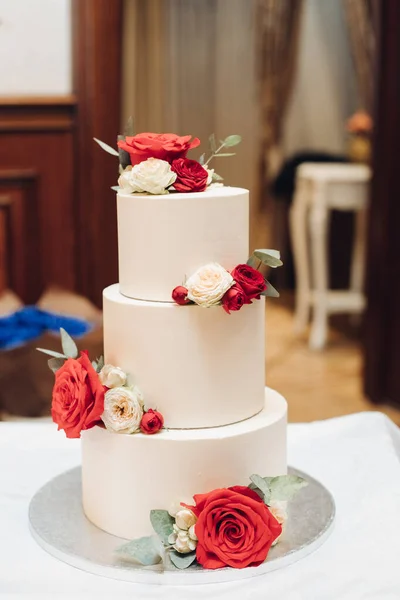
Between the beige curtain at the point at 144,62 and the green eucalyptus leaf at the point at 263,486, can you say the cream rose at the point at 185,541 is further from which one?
the beige curtain at the point at 144,62

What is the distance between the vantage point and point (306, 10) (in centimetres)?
618

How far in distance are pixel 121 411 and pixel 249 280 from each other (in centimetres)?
27

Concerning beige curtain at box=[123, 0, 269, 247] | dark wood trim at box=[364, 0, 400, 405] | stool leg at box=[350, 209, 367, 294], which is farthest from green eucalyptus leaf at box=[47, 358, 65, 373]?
beige curtain at box=[123, 0, 269, 247]

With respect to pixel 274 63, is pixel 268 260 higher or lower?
lower

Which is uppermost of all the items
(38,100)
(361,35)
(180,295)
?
(361,35)

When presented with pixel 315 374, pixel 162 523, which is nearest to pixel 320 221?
pixel 315 374

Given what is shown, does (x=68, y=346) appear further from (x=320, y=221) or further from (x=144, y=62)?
(x=144, y=62)

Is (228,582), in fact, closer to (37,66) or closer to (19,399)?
(19,399)

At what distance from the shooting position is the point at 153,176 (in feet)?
4.25

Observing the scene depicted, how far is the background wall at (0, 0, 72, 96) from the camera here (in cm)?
332

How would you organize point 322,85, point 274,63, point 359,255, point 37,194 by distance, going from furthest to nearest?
point 322,85 < point 274,63 < point 359,255 < point 37,194

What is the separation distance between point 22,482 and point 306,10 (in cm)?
532

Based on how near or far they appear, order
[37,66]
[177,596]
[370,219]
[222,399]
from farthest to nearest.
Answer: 1. [370,219]
2. [37,66]
3. [222,399]
4. [177,596]

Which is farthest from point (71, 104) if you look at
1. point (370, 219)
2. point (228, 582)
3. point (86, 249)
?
point (228, 582)
